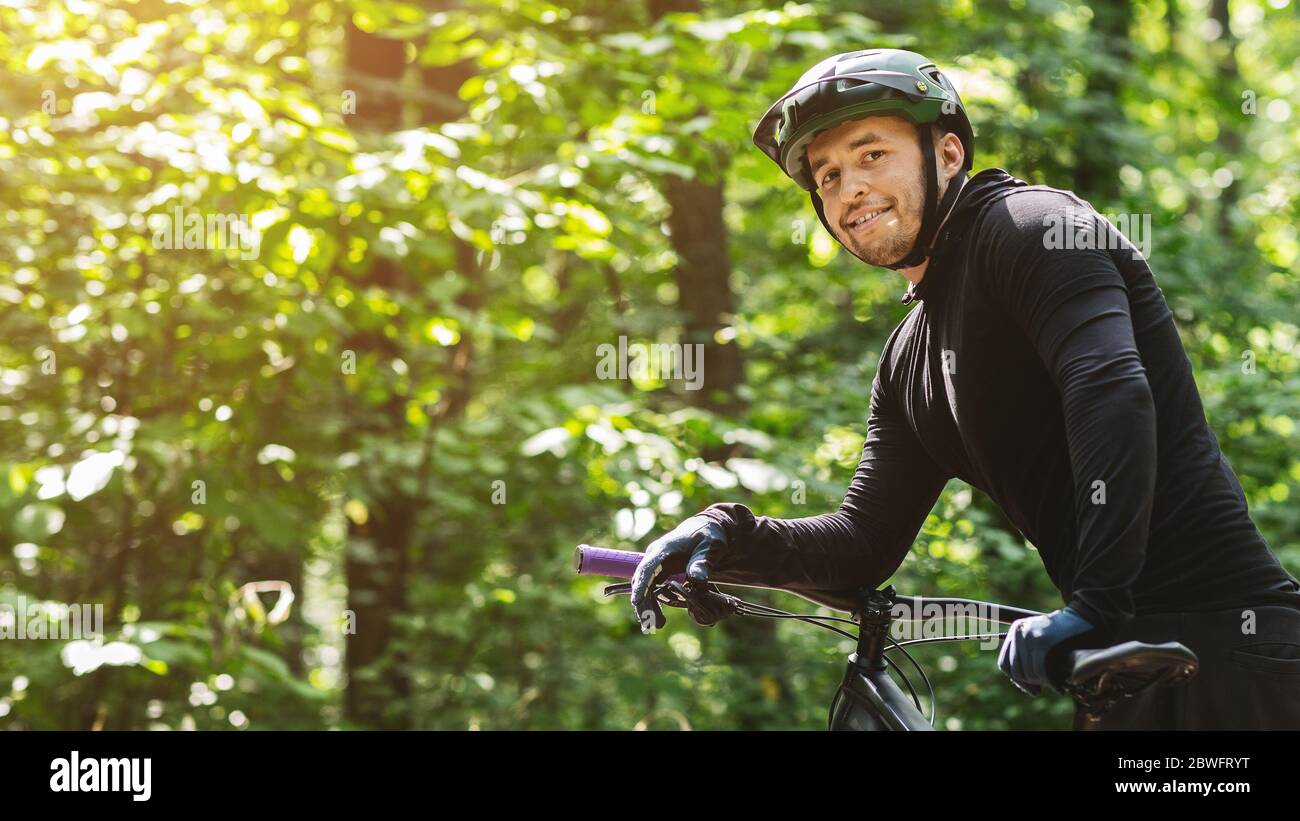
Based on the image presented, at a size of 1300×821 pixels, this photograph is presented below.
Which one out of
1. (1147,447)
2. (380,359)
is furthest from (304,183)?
(1147,447)

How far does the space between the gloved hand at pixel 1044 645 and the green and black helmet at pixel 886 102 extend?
89 centimetres

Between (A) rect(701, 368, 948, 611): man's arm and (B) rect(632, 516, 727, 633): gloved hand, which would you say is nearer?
(B) rect(632, 516, 727, 633): gloved hand

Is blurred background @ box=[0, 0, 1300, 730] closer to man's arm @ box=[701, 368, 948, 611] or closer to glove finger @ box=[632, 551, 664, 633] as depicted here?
man's arm @ box=[701, 368, 948, 611]

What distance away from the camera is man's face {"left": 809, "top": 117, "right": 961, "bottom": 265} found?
2.37 meters

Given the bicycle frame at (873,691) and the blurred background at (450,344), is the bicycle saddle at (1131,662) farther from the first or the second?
the blurred background at (450,344)

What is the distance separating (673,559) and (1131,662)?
3.20ft

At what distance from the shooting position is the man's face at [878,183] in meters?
2.37

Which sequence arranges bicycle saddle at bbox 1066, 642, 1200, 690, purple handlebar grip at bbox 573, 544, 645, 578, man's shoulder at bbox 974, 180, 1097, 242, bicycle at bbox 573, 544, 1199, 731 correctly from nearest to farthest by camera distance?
1. bicycle saddle at bbox 1066, 642, 1200, 690
2. man's shoulder at bbox 974, 180, 1097, 242
3. bicycle at bbox 573, 544, 1199, 731
4. purple handlebar grip at bbox 573, 544, 645, 578

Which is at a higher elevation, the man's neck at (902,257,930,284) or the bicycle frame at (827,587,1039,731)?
the man's neck at (902,257,930,284)

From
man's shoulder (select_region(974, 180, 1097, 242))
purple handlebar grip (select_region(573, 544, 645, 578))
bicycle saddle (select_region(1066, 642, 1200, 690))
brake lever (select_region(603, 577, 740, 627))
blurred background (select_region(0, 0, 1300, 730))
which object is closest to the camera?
bicycle saddle (select_region(1066, 642, 1200, 690))

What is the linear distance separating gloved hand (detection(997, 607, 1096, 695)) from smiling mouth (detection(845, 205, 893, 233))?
970mm

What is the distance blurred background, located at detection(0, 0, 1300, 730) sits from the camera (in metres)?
5.08

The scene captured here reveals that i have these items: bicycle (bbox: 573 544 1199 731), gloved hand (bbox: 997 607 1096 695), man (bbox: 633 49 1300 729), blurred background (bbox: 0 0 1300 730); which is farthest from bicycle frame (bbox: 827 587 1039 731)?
blurred background (bbox: 0 0 1300 730)

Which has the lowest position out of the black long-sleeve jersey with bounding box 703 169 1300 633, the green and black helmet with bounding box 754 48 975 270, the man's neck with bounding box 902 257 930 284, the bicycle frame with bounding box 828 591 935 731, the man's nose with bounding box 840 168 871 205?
the bicycle frame with bounding box 828 591 935 731
